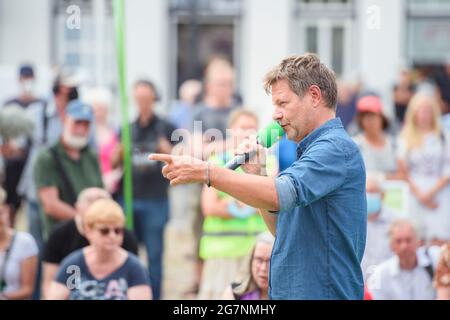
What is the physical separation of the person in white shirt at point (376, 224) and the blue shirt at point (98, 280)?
1.28 meters

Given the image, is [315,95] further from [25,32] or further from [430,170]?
[25,32]

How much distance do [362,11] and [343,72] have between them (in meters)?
0.85

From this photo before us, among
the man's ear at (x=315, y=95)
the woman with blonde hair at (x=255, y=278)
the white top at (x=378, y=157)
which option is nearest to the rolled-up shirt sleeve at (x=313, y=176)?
the man's ear at (x=315, y=95)

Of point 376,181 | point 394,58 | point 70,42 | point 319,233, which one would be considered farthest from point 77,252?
point 394,58

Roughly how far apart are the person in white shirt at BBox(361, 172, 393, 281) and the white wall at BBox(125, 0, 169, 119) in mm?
5443

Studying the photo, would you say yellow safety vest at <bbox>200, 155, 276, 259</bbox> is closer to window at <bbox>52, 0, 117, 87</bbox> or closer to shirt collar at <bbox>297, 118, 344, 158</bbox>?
window at <bbox>52, 0, 117, 87</bbox>

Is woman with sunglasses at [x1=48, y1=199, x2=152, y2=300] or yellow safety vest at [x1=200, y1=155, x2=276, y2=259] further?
yellow safety vest at [x1=200, y1=155, x2=276, y2=259]

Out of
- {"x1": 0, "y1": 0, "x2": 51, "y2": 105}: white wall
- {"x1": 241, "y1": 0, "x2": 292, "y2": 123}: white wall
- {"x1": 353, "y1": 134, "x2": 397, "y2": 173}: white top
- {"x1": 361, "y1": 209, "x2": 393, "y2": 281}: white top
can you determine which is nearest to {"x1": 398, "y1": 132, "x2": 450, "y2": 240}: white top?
{"x1": 353, "y1": 134, "x2": 397, "y2": 173}: white top

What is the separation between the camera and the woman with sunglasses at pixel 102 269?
6.04 meters

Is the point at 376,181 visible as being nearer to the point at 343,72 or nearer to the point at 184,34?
the point at 343,72

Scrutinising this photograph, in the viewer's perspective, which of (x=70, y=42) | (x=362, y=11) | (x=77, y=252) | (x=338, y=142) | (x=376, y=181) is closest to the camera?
(x=338, y=142)

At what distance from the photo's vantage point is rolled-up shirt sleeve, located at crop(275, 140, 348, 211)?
3.55 meters

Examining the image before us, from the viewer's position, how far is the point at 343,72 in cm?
1291

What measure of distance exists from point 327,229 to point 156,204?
15.3 ft
